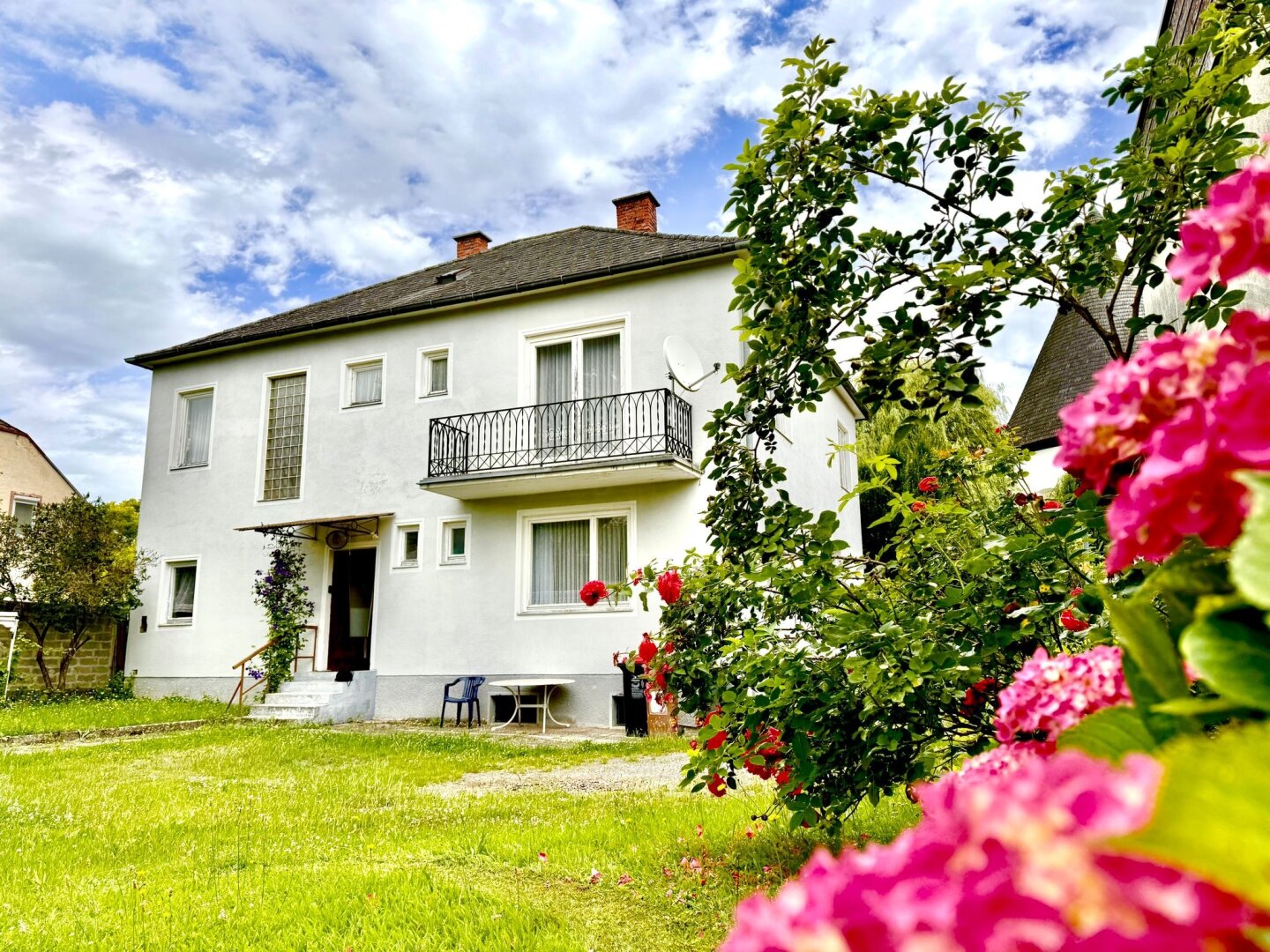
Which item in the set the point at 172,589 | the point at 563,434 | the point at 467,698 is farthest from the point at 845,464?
the point at 172,589

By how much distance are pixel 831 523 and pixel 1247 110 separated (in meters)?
1.60

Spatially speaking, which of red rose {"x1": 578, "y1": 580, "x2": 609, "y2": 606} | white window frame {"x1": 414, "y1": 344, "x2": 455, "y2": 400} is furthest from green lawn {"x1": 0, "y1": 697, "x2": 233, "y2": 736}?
red rose {"x1": 578, "y1": 580, "x2": 609, "y2": 606}

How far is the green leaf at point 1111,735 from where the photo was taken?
58 cm

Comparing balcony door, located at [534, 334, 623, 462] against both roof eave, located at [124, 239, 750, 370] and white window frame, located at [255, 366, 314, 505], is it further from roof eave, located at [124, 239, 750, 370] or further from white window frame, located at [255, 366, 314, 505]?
white window frame, located at [255, 366, 314, 505]

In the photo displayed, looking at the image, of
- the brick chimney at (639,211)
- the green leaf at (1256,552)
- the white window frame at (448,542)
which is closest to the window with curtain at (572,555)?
the white window frame at (448,542)

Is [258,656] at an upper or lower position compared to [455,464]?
lower

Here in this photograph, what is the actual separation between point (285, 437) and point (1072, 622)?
14637 mm

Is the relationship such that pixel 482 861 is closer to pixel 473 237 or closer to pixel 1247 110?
pixel 1247 110

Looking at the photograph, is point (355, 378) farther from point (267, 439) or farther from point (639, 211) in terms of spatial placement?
point (639, 211)

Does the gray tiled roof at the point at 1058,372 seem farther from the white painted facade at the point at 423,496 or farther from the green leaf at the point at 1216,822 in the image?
the green leaf at the point at 1216,822

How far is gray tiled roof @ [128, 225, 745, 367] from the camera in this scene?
1228 cm

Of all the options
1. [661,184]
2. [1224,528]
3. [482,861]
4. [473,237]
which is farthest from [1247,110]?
[473,237]

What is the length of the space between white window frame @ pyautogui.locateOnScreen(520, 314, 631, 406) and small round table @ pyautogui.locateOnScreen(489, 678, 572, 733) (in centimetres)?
442

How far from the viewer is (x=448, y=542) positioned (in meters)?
12.7
